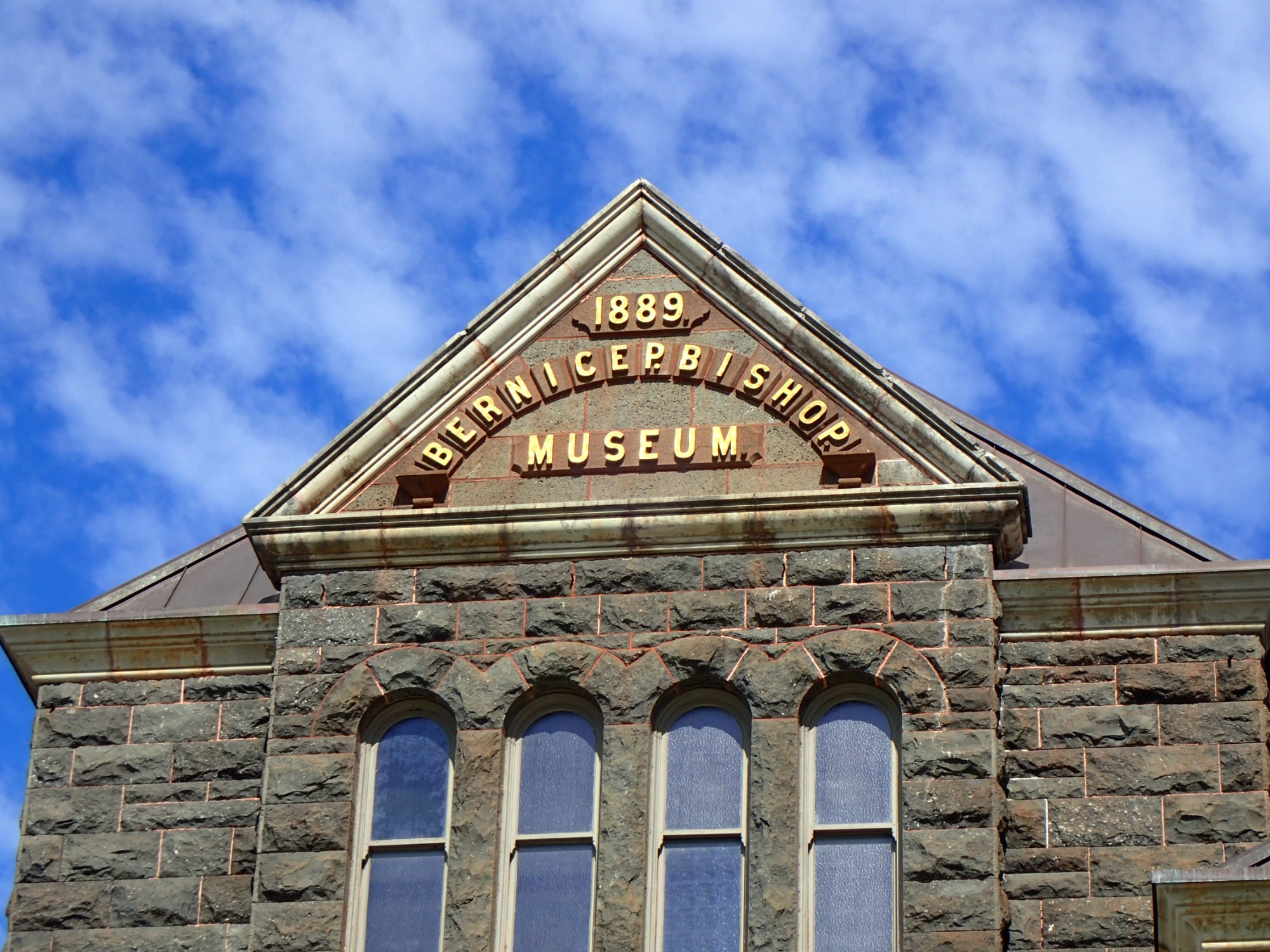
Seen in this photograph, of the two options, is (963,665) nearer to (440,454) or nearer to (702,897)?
(702,897)

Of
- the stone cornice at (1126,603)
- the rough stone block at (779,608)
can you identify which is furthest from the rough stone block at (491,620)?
the stone cornice at (1126,603)

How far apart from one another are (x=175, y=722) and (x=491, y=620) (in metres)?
2.46

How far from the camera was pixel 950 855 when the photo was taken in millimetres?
16938

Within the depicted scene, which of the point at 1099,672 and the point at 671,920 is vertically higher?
the point at 1099,672

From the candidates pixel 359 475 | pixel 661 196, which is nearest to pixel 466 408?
pixel 359 475

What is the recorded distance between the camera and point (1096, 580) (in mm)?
18203

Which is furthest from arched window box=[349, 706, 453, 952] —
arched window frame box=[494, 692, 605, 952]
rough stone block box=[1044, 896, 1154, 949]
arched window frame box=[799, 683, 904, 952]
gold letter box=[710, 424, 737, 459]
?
rough stone block box=[1044, 896, 1154, 949]

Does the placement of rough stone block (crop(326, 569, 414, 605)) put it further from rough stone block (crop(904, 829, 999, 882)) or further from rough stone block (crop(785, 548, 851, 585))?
rough stone block (crop(904, 829, 999, 882))

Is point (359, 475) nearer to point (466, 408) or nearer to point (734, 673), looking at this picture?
point (466, 408)

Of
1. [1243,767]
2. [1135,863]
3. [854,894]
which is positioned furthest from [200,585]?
[1243,767]

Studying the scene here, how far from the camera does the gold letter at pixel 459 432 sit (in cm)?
1912

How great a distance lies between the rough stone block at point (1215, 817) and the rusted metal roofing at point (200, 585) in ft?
21.5

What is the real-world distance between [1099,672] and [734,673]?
2.44m

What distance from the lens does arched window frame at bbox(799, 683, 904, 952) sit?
16984mm
